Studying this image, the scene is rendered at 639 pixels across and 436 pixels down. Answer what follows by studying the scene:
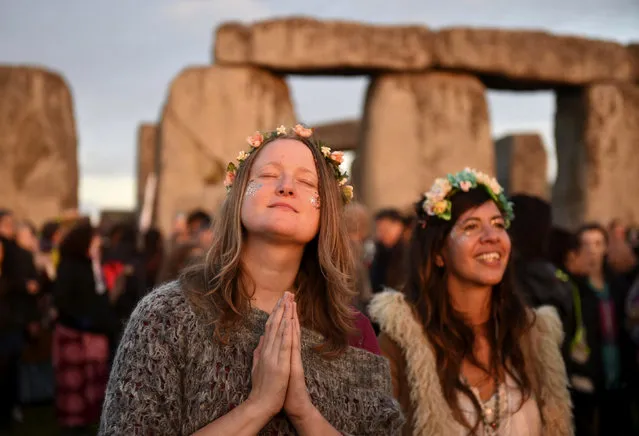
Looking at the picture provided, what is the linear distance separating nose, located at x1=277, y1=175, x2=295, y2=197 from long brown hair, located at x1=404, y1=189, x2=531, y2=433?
102cm

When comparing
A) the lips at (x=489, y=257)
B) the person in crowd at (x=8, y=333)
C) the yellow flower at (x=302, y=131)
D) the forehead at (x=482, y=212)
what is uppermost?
the yellow flower at (x=302, y=131)

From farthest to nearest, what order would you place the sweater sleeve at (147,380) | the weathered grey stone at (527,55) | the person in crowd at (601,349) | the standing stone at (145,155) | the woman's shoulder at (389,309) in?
the standing stone at (145,155) < the weathered grey stone at (527,55) < the person in crowd at (601,349) < the woman's shoulder at (389,309) < the sweater sleeve at (147,380)

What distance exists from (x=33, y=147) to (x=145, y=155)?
23.9 feet

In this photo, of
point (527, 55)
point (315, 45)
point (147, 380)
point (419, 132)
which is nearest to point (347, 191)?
point (147, 380)

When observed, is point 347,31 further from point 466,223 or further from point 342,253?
point 342,253

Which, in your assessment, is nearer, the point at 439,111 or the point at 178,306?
the point at 178,306

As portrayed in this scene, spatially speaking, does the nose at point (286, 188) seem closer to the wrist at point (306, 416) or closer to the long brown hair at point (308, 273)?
the long brown hair at point (308, 273)

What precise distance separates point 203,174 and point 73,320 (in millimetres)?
5710

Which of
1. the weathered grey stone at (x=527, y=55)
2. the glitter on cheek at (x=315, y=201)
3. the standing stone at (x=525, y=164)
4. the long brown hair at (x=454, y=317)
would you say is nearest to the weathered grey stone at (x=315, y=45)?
the weathered grey stone at (x=527, y=55)

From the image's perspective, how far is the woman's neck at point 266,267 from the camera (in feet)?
6.11

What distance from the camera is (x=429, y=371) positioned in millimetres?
2504

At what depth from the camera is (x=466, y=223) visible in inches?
107

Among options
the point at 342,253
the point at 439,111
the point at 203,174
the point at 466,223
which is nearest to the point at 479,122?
the point at 439,111

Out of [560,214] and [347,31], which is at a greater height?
[347,31]
